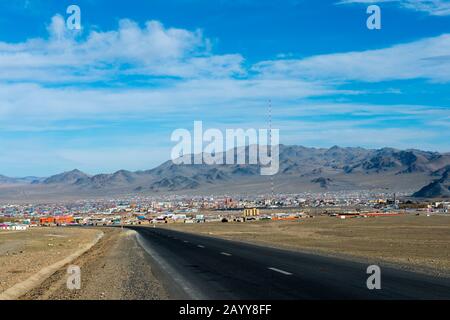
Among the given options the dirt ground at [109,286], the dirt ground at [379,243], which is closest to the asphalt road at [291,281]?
the dirt ground at [109,286]

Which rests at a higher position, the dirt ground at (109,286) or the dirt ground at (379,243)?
the dirt ground at (109,286)

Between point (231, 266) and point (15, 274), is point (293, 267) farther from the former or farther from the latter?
point (15, 274)

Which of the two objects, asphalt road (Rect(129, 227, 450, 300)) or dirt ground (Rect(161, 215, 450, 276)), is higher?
asphalt road (Rect(129, 227, 450, 300))

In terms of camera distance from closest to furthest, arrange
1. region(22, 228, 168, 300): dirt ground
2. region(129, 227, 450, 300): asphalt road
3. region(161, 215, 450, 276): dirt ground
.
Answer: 1. region(129, 227, 450, 300): asphalt road
2. region(22, 228, 168, 300): dirt ground
3. region(161, 215, 450, 276): dirt ground

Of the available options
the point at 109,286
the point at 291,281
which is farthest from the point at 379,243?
the point at 109,286

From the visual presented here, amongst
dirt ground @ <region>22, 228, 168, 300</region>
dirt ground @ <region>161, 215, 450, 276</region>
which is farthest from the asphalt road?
dirt ground @ <region>161, 215, 450, 276</region>

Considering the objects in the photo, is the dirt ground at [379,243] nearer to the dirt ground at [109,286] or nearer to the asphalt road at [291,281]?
the asphalt road at [291,281]

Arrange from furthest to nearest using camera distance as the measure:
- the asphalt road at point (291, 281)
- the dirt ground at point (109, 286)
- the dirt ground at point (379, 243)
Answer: the dirt ground at point (379, 243)
the dirt ground at point (109, 286)
the asphalt road at point (291, 281)

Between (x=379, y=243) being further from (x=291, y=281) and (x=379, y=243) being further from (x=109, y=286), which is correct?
(x=109, y=286)

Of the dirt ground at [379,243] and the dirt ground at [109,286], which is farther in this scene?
the dirt ground at [379,243]

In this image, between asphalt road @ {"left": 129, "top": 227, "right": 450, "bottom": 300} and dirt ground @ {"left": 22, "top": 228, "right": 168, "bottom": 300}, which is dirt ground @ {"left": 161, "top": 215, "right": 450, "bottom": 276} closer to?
asphalt road @ {"left": 129, "top": 227, "right": 450, "bottom": 300}

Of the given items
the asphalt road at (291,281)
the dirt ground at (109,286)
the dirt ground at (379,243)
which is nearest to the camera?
the asphalt road at (291,281)

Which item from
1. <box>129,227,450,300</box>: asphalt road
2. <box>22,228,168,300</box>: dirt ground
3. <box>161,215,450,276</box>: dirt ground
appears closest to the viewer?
<box>129,227,450,300</box>: asphalt road
